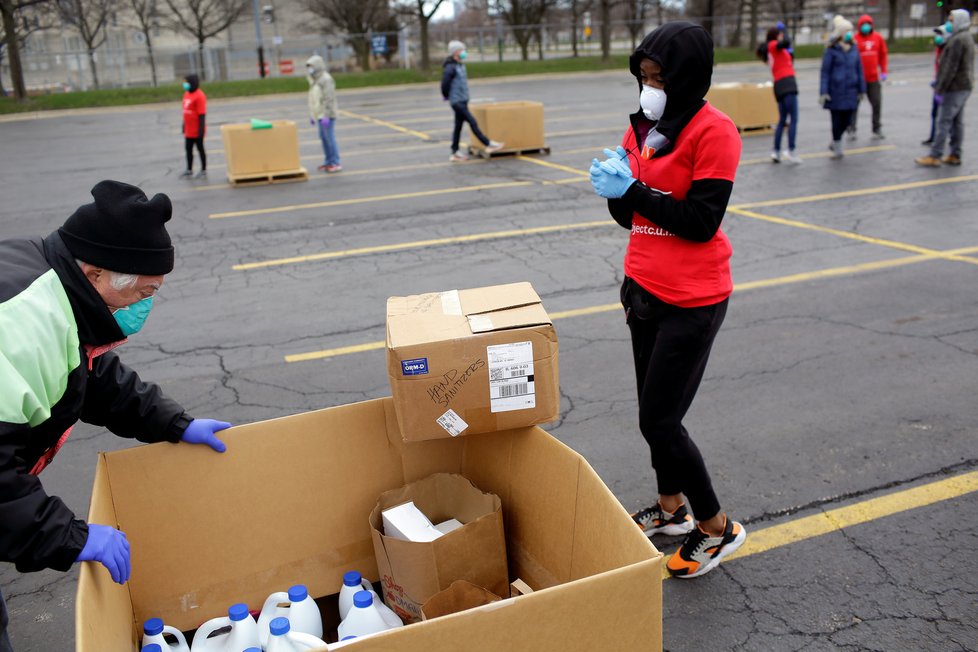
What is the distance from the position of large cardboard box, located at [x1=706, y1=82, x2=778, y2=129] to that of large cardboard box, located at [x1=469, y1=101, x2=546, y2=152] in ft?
11.6

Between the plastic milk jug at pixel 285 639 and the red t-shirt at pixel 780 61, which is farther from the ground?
the red t-shirt at pixel 780 61

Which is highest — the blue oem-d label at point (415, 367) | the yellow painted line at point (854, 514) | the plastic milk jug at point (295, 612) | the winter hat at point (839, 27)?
the winter hat at point (839, 27)

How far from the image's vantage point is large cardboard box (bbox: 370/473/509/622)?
262 centimetres

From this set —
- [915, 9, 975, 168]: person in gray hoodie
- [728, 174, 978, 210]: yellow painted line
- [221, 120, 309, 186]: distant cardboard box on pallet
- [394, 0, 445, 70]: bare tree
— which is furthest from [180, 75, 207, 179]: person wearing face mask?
[394, 0, 445, 70]: bare tree

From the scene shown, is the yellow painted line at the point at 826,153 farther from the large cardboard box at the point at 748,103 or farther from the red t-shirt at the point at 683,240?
the red t-shirt at the point at 683,240

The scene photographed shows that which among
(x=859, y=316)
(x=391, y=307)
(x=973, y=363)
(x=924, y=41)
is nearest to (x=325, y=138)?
(x=859, y=316)

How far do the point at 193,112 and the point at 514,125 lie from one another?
16.7ft

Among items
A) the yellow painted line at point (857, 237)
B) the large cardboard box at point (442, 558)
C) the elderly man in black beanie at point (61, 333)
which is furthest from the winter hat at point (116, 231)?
the yellow painted line at point (857, 237)

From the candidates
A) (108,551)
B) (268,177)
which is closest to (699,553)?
(108,551)

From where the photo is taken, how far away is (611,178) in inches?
118

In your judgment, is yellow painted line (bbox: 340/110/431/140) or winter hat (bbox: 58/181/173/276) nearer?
winter hat (bbox: 58/181/173/276)

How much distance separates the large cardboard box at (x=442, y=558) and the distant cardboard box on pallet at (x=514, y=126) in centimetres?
1220

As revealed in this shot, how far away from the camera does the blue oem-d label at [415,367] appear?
260 cm

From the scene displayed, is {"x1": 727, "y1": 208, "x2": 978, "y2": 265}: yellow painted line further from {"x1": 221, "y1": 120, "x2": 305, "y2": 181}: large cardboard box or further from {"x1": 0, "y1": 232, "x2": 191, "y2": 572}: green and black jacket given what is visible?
{"x1": 0, "y1": 232, "x2": 191, "y2": 572}: green and black jacket
